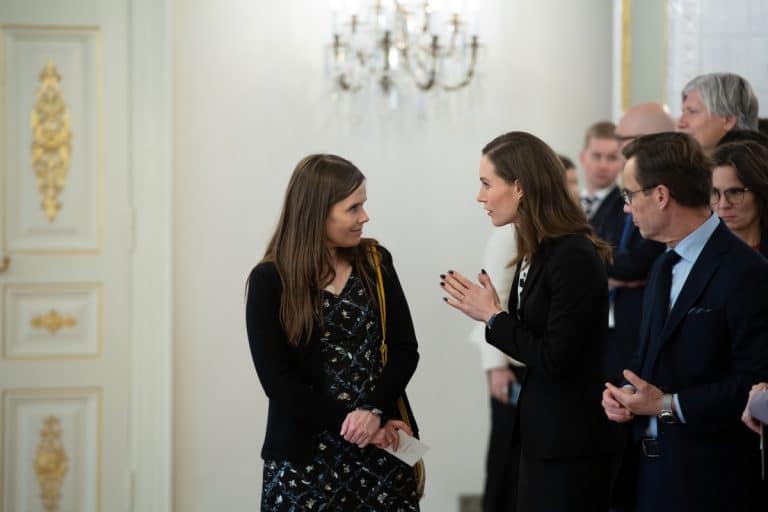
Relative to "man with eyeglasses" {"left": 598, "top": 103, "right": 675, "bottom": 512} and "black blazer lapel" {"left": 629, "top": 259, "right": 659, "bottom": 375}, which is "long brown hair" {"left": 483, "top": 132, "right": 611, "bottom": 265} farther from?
"man with eyeglasses" {"left": 598, "top": 103, "right": 675, "bottom": 512}

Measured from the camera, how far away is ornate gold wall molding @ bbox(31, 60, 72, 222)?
477 centimetres

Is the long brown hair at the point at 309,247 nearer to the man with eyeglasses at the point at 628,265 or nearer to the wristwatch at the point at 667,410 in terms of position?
the wristwatch at the point at 667,410

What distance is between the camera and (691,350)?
239 cm

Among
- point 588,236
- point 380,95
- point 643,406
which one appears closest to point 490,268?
point 380,95

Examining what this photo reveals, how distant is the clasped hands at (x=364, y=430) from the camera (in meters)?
2.70

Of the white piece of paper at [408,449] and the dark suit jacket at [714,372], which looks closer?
the dark suit jacket at [714,372]

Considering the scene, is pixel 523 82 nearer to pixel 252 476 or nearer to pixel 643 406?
pixel 252 476

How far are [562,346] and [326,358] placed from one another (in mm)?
619

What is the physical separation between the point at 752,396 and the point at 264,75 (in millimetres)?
3110

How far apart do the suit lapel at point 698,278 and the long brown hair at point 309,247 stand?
787mm

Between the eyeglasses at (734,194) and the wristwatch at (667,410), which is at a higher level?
the eyeglasses at (734,194)

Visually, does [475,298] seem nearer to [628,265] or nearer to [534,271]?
[534,271]

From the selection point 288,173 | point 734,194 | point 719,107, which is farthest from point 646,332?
point 288,173

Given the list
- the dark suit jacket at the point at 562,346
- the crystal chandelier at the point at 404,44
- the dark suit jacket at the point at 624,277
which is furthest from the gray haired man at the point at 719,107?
the crystal chandelier at the point at 404,44
